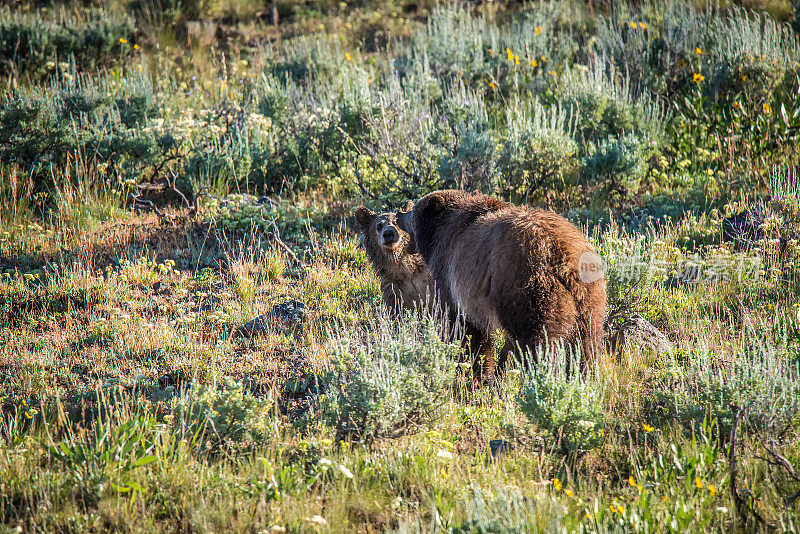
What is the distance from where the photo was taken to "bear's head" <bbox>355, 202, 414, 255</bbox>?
5594 millimetres

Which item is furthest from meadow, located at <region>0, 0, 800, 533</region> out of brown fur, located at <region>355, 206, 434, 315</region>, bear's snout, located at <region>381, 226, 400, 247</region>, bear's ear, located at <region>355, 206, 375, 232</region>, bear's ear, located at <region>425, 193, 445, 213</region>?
bear's ear, located at <region>425, 193, 445, 213</region>

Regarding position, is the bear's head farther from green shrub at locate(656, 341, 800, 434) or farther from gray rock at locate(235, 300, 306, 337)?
green shrub at locate(656, 341, 800, 434)

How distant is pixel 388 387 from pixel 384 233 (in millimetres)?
1897

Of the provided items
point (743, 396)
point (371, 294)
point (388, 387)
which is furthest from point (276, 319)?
point (743, 396)

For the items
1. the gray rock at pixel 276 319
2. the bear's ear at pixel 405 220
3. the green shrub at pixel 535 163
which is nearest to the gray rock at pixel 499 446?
the bear's ear at pixel 405 220

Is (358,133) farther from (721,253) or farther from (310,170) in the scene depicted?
(721,253)

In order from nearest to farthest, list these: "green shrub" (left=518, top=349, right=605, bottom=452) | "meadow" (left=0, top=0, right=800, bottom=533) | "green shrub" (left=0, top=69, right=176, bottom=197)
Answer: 1. "meadow" (left=0, top=0, right=800, bottom=533)
2. "green shrub" (left=518, top=349, right=605, bottom=452)
3. "green shrub" (left=0, top=69, right=176, bottom=197)

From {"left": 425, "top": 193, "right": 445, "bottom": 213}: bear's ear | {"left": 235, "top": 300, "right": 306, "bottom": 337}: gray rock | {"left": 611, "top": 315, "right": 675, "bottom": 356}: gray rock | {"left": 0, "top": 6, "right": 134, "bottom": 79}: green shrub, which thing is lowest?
{"left": 235, "top": 300, "right": 306, "bottom": 337}: gray rock

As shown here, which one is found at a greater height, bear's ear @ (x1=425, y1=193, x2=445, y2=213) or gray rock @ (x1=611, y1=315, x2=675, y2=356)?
bear's ear @ (x1=425, y1=193, x2=445, y2=213)

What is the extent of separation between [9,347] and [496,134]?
21.0 feet

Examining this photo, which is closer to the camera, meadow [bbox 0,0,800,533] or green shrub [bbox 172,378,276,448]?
meadow [bbox 0,0,800,533]

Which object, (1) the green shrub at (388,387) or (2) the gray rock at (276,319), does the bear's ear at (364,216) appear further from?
(1) the green shrub at (388,387)

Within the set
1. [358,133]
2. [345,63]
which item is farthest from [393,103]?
[345,63]

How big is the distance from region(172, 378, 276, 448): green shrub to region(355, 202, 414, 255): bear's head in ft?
6.78
